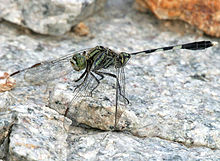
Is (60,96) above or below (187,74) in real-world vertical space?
below

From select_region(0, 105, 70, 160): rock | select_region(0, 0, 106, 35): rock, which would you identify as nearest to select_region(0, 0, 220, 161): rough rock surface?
select_region(0, 105, 70, 160): rock

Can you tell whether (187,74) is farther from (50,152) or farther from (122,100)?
(50,152)

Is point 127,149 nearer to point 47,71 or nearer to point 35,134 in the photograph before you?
point 35,134

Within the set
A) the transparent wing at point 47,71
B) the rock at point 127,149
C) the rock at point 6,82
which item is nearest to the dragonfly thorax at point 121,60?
the transparent wing at point 47,71

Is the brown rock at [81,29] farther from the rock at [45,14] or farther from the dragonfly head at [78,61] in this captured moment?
the dragonfly head at [78,61]

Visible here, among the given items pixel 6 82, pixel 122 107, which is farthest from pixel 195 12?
pixel 6 82

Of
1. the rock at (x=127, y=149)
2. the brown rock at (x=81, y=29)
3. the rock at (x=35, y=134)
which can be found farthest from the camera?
the brown rock at (x=81, y=29)

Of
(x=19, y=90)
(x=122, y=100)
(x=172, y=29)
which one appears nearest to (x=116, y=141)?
(x=122, y=100)
